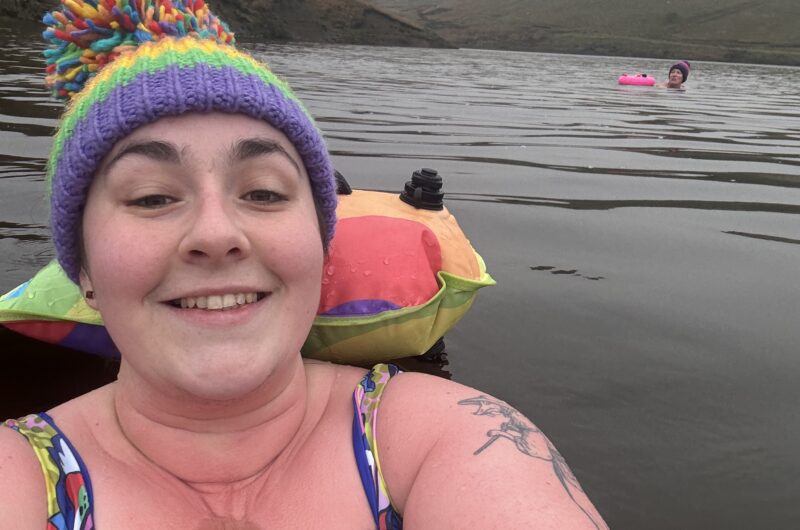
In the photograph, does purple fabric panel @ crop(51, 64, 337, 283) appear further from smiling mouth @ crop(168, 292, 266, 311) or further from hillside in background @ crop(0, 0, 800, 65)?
hillside in background @ crop(0, 0, 800, 65)

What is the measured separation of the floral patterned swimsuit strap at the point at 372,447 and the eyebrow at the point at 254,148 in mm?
730

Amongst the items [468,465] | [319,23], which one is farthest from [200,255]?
[319,23]

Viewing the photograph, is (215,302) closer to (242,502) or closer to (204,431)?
(204,431)

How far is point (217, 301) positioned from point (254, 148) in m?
0.42

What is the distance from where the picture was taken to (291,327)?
182 cm

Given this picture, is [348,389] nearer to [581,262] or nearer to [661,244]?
[581,262]

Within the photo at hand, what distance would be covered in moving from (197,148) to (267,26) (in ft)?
111

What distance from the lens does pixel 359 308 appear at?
2.53m

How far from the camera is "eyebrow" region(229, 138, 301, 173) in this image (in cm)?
180

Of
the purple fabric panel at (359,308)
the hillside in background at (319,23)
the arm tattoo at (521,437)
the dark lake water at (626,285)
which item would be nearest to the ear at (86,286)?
the purple fabric panel at (359,308)

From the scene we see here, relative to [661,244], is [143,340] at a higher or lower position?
higher

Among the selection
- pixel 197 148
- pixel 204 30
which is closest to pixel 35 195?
pixel 204 30

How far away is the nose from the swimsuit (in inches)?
23.9

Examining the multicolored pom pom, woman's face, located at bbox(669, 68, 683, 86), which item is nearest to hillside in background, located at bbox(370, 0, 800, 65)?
woman's face, located at bbox(669, 68, 683, 86)
